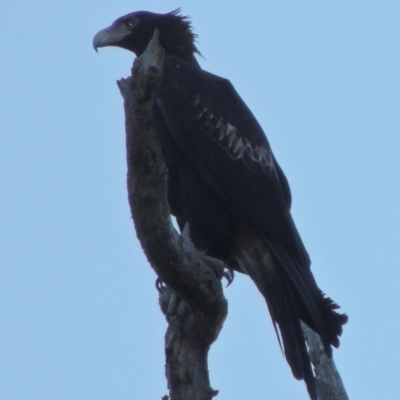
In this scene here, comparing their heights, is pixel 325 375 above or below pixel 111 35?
below

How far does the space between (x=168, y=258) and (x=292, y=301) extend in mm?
1416

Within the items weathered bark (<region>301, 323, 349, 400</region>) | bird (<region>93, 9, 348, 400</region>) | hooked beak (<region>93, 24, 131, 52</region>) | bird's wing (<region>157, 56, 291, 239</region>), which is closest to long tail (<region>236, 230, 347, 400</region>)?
bird (<region>93, 9, 348, 400</region>)

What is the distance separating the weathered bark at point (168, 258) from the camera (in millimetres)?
4445

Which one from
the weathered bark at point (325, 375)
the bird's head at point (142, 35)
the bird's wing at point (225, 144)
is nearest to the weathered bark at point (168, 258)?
the bird's wing at point (225, 144)

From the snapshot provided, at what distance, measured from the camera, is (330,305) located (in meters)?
5.66

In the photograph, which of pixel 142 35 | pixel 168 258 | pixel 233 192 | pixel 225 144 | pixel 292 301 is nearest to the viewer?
pixel 168 258

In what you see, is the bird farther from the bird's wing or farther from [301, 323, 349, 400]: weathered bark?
[301, 323, 349, 400]: weathered bark

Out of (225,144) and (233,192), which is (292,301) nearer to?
(233,192)

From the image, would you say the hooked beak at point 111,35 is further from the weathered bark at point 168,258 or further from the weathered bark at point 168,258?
the weathered bark at point 168,258

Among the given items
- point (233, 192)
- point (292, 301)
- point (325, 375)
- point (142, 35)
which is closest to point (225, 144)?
point (233, 192)

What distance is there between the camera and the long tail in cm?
558

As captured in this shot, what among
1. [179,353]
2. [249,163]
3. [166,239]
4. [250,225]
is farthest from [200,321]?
A: [249,163]

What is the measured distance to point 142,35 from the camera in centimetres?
758

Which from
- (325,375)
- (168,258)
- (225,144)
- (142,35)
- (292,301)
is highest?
(142,35)
